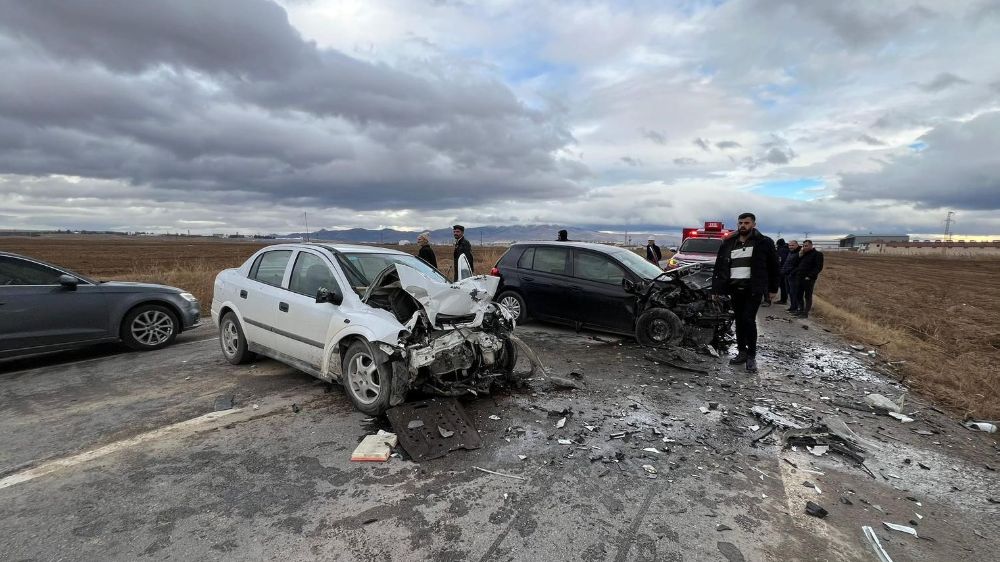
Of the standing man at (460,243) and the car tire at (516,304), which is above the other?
the standing man at (460,243)

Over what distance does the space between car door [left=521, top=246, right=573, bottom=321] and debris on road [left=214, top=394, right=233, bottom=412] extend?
4.82m

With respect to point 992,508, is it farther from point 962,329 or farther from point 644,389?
point 962,329

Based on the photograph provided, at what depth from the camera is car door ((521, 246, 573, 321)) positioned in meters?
7.65

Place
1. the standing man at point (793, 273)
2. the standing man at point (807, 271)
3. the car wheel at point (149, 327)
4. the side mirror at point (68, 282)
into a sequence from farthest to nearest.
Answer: the standing man at point (793, 273)
the standing man at point (807, 271)
the car wheel at point (149, 327)
the side mirror at point (68, 282)

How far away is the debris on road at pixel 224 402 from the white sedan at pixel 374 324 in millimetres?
618

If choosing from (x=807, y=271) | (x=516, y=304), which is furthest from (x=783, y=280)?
(x=516, y=304)

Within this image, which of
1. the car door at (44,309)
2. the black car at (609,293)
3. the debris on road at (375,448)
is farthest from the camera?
the black car at (609,293)

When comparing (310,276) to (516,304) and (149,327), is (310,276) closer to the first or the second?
(149,327)

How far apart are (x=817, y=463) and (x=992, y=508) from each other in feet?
3.01

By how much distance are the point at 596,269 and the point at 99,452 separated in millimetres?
6255

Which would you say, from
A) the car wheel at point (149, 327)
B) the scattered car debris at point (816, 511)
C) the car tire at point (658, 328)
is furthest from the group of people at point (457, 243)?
the scattered car debris at point (816, 511)

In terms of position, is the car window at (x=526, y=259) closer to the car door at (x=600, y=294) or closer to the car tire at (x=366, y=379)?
the car door at (x=600, y=294)

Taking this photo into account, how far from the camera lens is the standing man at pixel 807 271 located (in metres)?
9.77

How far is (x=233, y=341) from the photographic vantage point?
5.58m
